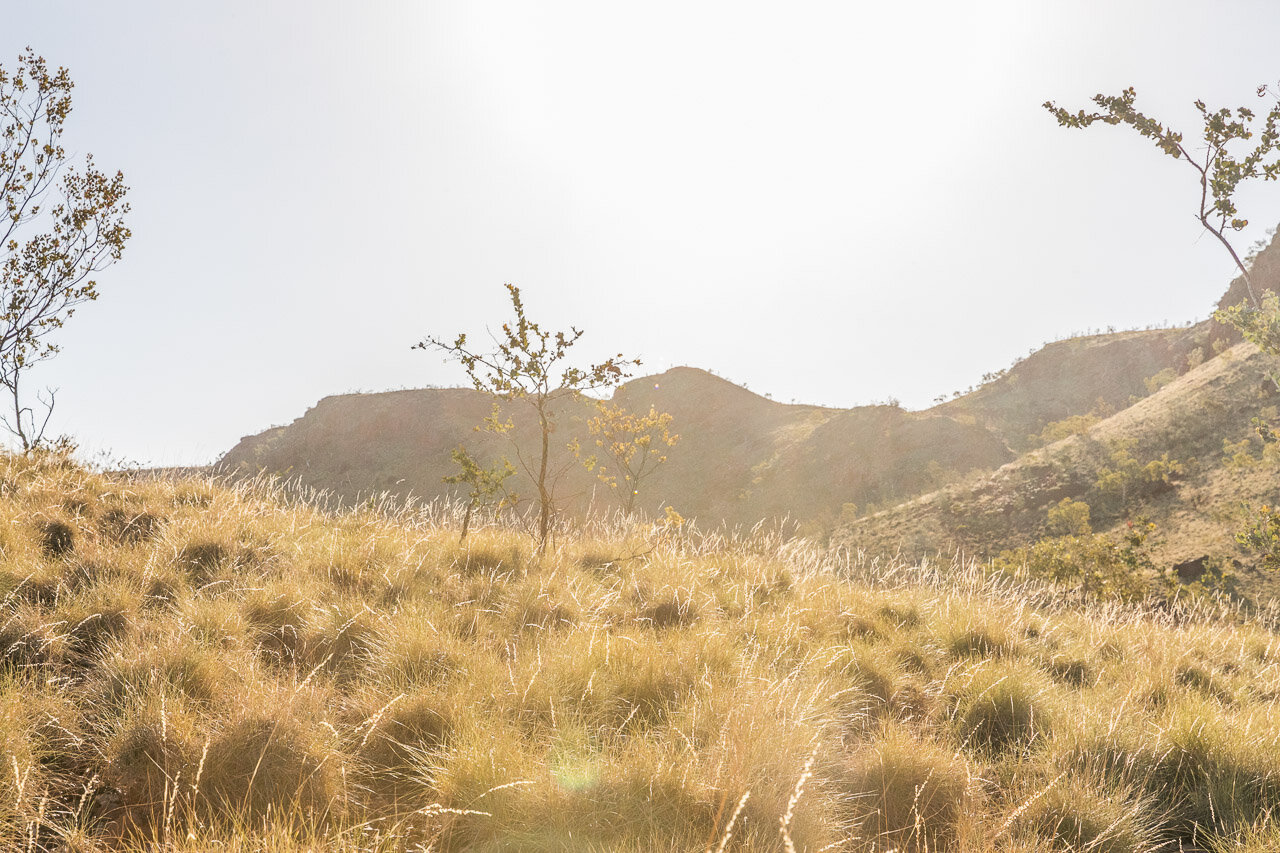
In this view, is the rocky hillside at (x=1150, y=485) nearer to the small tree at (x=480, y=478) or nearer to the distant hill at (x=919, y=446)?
the distant hill at (x=919, y=446)

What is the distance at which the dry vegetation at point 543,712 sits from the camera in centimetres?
246

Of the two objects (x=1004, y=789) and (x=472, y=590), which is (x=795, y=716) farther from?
(x=472, y=590)

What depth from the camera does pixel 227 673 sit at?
11.0ft

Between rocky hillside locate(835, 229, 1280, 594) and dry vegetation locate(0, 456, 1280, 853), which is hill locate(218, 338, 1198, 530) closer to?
rocky hillside locate(835, 229, 1280, 594)

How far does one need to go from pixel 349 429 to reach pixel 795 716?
6110 cm

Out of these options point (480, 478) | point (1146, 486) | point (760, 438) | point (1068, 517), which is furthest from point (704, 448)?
point (480, 478)

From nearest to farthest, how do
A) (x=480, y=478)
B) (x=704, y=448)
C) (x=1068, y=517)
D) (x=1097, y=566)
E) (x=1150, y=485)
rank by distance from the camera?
(x=480, y=478) → (x=1097, y=566) → (x=1068, y=517) → (x=1150, y=485) → (x=704, y=448)

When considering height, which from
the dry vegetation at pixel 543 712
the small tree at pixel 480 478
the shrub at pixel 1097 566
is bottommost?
the shrub at pixel 1097 566

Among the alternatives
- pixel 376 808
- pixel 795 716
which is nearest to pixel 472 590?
pixel 376 808

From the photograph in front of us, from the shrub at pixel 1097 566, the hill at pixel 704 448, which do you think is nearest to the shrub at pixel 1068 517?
the shrub at pixel 1097 566

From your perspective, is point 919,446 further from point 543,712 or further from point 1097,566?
point 543,712

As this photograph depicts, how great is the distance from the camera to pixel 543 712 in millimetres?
3182

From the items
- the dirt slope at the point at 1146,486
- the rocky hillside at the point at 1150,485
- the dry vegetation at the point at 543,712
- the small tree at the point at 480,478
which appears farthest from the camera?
the dirt slope at the point at 1146,486

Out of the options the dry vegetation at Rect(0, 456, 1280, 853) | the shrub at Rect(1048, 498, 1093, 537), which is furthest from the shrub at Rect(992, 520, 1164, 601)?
the shrub at Rect(1048, 498, 1093, 537)
